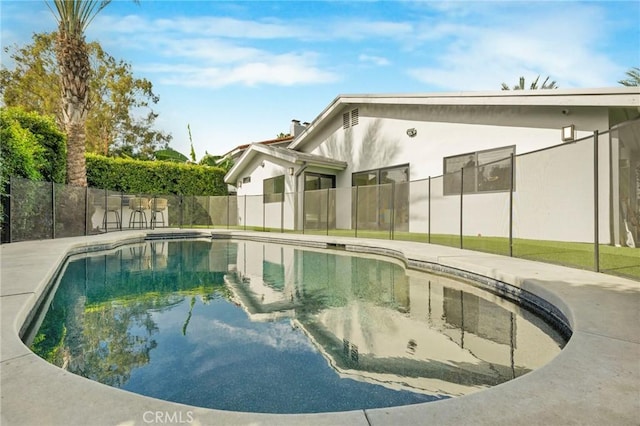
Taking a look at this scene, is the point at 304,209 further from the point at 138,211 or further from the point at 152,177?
the point at 152,177

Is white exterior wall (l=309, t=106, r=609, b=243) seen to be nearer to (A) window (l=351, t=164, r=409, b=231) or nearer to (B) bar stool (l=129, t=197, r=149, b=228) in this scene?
(A) window (l=351, t=164, r=409, b=231)

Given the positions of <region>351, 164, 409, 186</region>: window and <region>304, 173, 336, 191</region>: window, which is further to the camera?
<region>304, 173, 336, 191</region>: window

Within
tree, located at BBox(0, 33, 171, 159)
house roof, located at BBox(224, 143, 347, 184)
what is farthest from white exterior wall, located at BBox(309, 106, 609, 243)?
tree, located at BBox(0, 33, 171, 159)

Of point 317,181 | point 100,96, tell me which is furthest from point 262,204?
point 100,96

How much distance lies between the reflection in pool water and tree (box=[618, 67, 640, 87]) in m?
21.7

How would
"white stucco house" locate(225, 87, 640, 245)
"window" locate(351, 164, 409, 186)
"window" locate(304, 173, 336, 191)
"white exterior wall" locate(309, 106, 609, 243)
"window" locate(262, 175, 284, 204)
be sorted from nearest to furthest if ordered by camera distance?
"white stucco house" locate(225, 87, 640, 245), "white exterior wall" locate(309, 106, 609, 243), "window" locate(351, 164, 409, 186), "window" locate(304, 173, 336, 191), "window" locate(262, 175, 284, 204)

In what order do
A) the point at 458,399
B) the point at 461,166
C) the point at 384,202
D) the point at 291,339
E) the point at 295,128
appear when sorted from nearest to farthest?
1. the point at 458,399
2. the point at 291,339
3. the point at 461,166
4. the point at 384,202
5. the point at 295,128

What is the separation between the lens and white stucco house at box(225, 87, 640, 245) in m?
5.73

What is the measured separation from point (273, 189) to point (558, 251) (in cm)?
1131

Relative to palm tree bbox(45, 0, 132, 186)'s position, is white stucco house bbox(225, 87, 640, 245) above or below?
below

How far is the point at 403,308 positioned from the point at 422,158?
8360 mm

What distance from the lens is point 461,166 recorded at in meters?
10.1

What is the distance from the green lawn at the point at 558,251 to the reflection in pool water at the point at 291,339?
5.75 feet

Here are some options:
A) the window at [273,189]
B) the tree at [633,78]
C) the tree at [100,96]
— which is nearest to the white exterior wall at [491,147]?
the window at [273,189]
